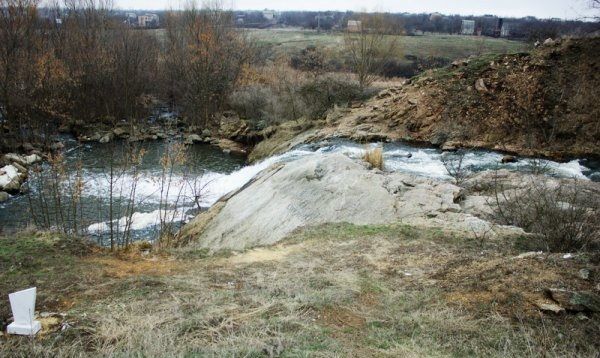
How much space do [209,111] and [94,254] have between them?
24.6 m

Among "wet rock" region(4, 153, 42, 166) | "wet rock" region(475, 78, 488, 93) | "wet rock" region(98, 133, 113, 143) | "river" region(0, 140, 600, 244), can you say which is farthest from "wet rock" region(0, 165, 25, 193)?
"wet rock" region(475, 78, 488, 93)

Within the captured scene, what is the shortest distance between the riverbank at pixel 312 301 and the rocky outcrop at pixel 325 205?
1678 mm

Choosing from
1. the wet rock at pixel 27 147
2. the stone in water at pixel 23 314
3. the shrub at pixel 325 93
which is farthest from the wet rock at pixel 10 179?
the shrub at pixel 325 93

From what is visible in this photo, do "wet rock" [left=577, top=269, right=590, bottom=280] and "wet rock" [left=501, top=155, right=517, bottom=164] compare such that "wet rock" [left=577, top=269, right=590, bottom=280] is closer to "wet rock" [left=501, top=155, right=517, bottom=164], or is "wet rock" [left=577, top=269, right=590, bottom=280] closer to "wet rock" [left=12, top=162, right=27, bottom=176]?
"wet rock" [left=501, top=155, right=517, bottom=164]

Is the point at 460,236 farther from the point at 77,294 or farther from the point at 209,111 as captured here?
the point at 209,111

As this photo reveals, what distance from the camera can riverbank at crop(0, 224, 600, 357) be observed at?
429 cm

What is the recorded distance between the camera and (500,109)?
62.5 ft

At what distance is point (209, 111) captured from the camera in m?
31.2

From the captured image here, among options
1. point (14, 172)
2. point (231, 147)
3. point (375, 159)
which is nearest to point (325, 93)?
point (231, 147)

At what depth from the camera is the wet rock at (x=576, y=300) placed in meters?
4.71

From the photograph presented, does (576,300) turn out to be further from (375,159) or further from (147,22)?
(147,22)

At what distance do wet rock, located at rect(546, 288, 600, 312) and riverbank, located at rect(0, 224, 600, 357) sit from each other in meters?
0.09

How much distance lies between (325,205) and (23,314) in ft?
22.2

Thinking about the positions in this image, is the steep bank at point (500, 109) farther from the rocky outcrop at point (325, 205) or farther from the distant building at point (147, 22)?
the distant building at point (147, 22)
